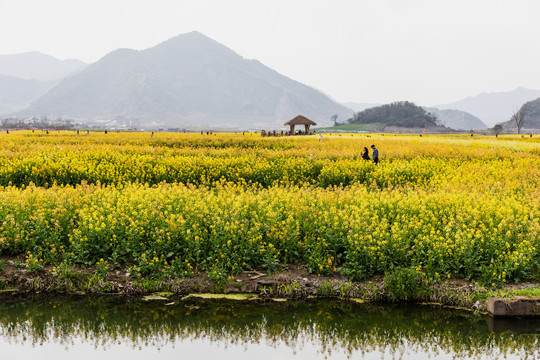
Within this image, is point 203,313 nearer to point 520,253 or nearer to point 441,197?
point 520,253

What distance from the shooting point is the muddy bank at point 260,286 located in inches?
417

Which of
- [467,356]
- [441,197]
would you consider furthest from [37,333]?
[441,197]

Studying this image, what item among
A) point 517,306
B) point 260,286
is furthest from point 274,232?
point 517,306

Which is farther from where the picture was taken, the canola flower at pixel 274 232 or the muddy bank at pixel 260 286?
the canola flower at pixel 274 232

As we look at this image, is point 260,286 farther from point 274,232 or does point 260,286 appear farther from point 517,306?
point 517,306

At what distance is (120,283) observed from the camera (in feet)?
36.8

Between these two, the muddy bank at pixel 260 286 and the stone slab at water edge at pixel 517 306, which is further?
the muddy bank at pixel 260 286

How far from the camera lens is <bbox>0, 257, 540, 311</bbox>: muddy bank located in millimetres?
10586

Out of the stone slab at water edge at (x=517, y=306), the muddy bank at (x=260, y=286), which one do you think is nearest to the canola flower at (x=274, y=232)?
the muddy bank at (x=260, y=286)

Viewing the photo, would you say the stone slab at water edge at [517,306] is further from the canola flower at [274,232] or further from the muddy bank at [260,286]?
the canola flower at [274,232]

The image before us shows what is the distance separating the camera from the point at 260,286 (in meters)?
11.1

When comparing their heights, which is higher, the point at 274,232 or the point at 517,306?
the point at 274,232

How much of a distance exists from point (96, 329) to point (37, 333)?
1.18 metres

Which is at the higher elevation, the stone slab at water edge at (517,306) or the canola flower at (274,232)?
the canola flower at (274,232)
